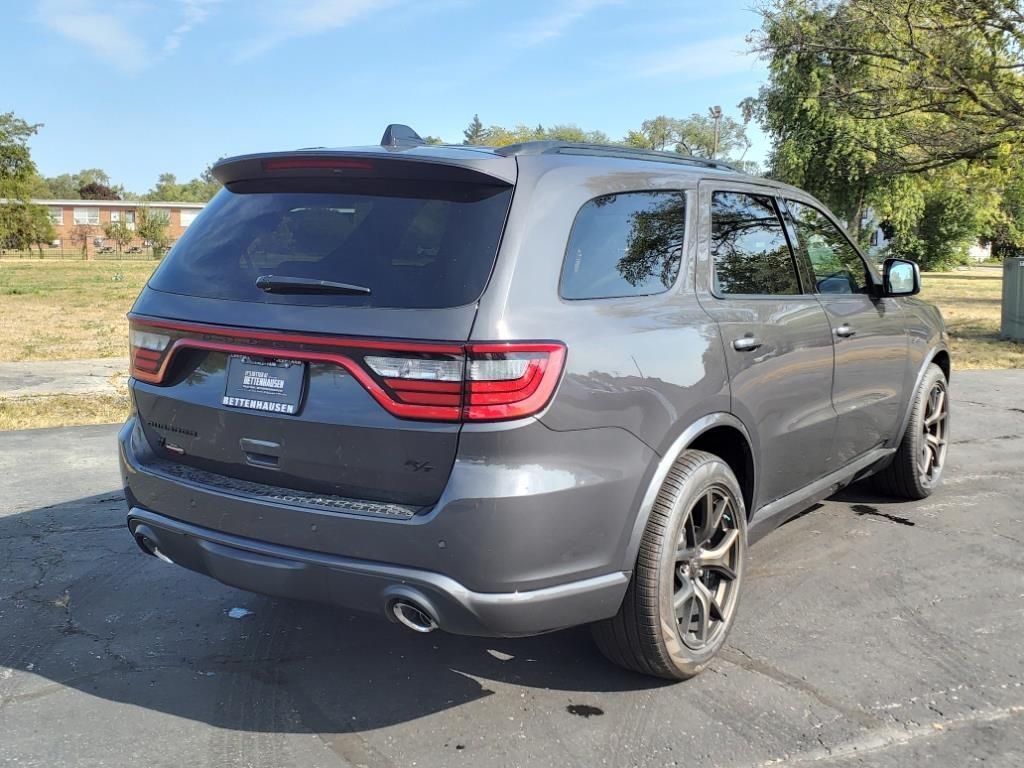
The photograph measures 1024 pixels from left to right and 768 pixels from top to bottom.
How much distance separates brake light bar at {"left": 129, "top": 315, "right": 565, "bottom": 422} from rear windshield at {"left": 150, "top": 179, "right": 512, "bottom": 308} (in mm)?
145

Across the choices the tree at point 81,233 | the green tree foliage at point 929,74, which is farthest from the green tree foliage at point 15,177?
the green tree foliage at point 929,74

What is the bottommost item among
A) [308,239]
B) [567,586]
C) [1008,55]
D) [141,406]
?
[567,586]

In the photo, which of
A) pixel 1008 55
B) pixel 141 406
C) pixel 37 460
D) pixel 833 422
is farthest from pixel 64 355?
pixel 1008 55

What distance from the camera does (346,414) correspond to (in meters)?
2.71

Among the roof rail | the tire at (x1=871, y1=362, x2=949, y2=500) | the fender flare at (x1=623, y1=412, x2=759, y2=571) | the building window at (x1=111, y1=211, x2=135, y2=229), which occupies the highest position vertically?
the building window at (x1=111, y1=211, x2=135, y2=229)

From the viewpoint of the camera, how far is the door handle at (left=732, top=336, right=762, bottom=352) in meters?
3.47

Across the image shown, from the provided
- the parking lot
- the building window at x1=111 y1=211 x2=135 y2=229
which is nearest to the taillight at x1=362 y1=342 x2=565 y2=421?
the parking lot

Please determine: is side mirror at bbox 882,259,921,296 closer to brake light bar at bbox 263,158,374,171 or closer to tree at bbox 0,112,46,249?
brake light bar at bbox 263,158,374,171

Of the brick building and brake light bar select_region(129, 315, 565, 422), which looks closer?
brake light bar select_region(129, 315, 565, 422)

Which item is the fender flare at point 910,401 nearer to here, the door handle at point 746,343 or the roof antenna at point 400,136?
the door handle at point 746,343

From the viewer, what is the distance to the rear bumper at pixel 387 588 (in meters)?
2.66

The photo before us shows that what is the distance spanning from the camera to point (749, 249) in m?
3.87

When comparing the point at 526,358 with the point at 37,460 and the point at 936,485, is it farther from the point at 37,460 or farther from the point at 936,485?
the point at 37,460

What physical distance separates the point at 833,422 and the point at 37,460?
209 inches
